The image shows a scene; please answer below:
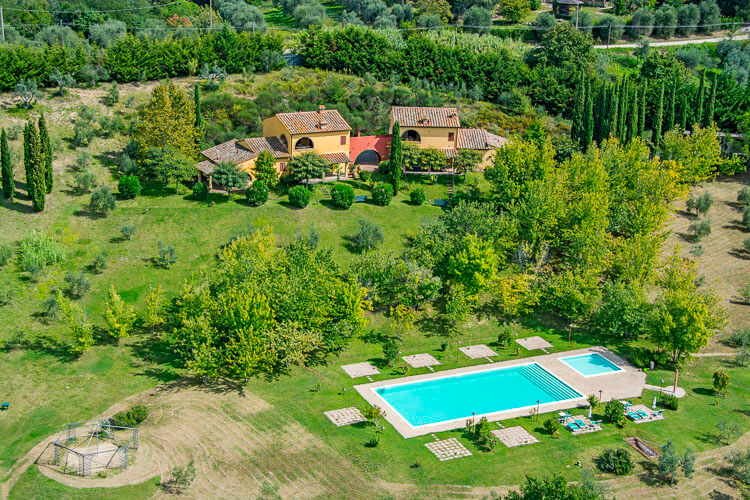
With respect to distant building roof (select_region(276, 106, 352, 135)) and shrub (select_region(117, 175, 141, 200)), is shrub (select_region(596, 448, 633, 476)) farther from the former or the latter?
shrub (select_region(117, 175, 141, 200))

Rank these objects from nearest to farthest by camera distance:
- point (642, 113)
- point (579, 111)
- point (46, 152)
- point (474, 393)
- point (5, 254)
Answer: point (474, 393), point (5, 254), point (46, 152), point (579, 111), point (642, 113)

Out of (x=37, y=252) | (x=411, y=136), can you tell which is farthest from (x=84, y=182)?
(x=411, y=136)

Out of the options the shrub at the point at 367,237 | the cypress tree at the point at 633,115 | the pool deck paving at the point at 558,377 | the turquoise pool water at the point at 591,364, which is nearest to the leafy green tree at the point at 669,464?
the pool deck paving at the point at 558,377

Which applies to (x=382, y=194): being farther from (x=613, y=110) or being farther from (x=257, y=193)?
(x=613, y=110)

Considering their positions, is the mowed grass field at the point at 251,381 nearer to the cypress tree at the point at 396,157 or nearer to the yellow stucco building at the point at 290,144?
the cypress tree at the point at 396,157

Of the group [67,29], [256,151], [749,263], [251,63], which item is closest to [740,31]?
[749,263]
